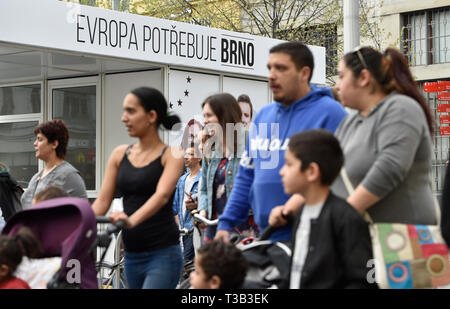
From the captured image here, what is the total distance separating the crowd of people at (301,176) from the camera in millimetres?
3992

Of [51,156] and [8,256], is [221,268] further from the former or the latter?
[51,156]

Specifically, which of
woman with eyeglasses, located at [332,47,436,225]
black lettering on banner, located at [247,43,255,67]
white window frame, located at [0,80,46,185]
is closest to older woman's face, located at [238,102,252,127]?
woman with eyeglasses, located at [332,47,436,225]

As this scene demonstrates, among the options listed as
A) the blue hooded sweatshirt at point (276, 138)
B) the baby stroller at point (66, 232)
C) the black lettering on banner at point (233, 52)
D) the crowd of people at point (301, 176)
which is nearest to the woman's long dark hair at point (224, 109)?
the crowd of people at point (301, 176)

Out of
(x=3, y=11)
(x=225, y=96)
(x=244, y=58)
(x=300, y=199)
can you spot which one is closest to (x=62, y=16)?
(x=3, y=11)

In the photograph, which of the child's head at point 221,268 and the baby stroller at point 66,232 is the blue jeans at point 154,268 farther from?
the child's head at point 221,268

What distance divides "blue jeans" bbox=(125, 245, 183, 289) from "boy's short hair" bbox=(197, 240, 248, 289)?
3.28 ft

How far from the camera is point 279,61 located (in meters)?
5.00

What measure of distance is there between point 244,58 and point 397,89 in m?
8.97

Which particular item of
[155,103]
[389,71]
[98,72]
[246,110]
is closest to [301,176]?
[389,71]

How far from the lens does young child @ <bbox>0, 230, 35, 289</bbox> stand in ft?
16.0

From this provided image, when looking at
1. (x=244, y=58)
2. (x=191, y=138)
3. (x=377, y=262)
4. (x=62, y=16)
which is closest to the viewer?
(x=377, y=262)

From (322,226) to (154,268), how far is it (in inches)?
69.4

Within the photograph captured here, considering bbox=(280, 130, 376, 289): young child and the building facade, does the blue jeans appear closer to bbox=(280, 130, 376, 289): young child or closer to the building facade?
bbox=(280, 130, 376, 289): young child
